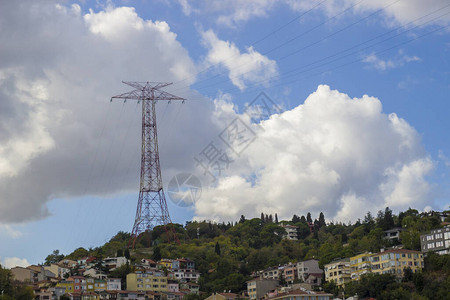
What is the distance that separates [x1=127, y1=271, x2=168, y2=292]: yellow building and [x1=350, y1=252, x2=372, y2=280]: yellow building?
2642 centimetres

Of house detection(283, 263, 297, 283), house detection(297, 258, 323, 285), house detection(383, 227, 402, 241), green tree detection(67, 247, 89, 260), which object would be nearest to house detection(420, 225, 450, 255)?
house detection(383, 227, 402, 241)

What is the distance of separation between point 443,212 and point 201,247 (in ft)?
134

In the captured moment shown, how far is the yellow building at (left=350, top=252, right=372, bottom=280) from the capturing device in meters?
80.0

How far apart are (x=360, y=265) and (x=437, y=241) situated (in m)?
9.63

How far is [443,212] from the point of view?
109m

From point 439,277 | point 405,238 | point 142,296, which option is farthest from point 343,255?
point 142,296

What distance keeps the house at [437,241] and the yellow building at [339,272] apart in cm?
955

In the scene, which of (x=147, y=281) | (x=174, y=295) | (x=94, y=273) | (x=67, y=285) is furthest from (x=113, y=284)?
(x=174, y=295)

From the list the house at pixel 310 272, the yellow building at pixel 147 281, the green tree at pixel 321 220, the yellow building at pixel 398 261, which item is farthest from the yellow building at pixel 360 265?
the green tree at pixel 321 220

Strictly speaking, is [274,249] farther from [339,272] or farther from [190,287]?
[339,272]

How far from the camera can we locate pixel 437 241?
78500 mm

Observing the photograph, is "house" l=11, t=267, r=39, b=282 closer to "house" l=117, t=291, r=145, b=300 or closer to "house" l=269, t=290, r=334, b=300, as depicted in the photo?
"house" l=117, t=291, r=145, b=300

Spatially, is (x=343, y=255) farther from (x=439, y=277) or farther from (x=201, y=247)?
(x=201, y=247)

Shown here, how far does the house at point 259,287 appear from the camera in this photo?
8388cm
